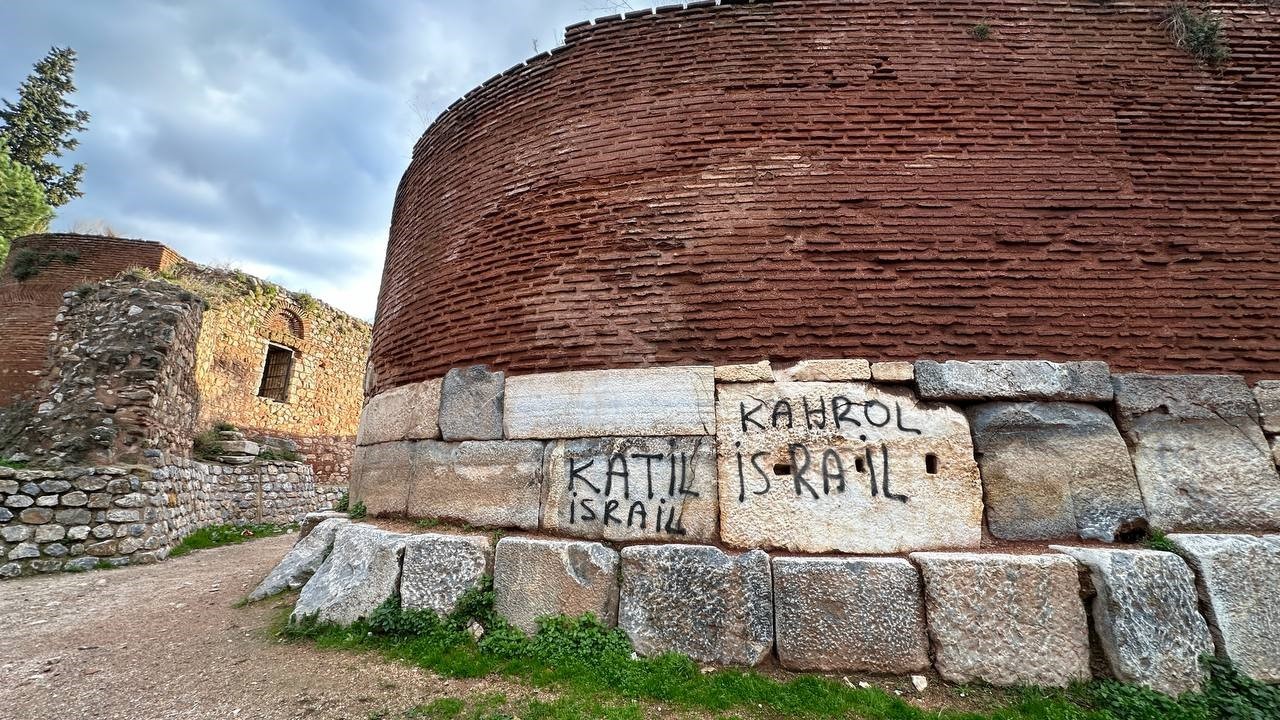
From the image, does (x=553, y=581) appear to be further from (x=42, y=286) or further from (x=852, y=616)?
(x=42, y=286)

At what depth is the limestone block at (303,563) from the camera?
191 inches

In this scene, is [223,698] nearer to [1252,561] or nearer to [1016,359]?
[1016,359]

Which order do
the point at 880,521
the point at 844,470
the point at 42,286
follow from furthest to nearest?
the point at 42,286 < the point at 844,470 < the point at 880,521

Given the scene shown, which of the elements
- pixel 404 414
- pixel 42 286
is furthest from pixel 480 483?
pixel 42 286

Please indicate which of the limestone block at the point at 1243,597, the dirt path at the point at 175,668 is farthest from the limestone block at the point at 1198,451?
the dirt path at the point at 175,668

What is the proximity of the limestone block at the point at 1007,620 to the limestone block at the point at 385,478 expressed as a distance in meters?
4.26

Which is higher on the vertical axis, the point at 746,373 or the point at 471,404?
the point at 746,373

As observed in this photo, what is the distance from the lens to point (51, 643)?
3.98 m

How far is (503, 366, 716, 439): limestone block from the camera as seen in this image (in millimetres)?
3941

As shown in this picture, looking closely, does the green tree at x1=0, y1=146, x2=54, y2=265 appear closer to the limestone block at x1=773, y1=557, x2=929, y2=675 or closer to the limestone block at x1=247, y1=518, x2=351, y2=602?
the limestone block at x1=247, y1=518, x2=351, y2=602

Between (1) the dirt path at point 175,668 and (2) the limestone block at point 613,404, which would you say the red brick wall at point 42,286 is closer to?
(1) the dirt path at point 175,668

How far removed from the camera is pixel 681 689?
307cm

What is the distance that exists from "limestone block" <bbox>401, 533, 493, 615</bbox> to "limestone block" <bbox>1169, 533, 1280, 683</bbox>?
4675 mm

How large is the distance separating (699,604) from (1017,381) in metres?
2.81
